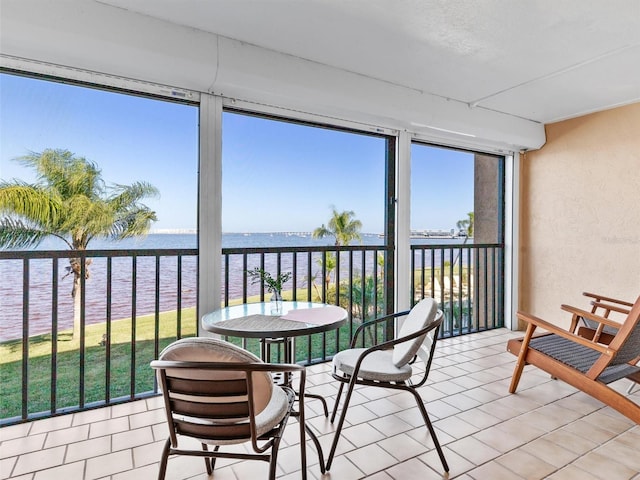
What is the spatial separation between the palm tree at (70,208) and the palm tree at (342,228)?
1.53m

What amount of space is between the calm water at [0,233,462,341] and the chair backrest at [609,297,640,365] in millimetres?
2566

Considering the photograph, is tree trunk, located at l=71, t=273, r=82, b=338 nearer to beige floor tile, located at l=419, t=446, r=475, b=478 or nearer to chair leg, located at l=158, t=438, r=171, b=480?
chair leg, located at l=158, t=438, r=171, b=480

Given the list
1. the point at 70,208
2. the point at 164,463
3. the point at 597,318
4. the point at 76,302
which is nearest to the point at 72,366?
the point at 76,302

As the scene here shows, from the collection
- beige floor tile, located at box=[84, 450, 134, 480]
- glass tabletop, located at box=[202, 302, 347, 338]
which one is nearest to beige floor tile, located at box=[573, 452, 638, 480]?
glass tabletop, located at box=[202, 302, 347, 338]

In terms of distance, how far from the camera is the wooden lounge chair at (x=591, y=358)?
7.30ft

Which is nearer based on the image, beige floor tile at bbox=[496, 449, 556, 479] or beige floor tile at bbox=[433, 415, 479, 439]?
beige floor tile at bbox=[496, 449, 556, 479]

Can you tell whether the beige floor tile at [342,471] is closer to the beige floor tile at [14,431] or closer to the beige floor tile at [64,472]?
the beige floor tile at [64,472]

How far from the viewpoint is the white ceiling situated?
2.16 meters

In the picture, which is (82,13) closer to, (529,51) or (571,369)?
(529,51)

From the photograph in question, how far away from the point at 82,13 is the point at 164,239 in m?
1.43

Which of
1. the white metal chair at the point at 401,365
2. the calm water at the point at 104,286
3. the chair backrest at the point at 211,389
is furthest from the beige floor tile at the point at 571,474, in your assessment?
the calm water at the point at 104,286

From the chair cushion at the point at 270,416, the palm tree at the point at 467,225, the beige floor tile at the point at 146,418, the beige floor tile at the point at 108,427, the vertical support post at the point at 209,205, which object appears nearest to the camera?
the chair cushion at the point at 270,416

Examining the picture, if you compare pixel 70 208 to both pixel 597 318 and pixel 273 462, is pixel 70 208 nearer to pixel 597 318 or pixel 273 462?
pixel 273 462

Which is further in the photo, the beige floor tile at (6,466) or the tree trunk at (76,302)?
the tree trunk at (76,302)
